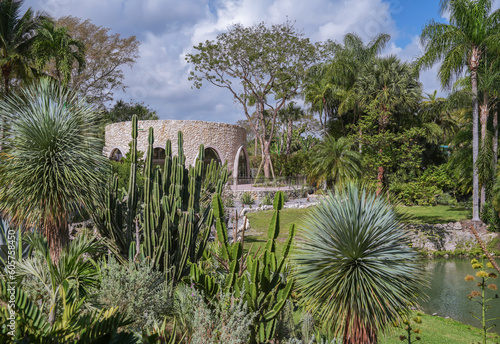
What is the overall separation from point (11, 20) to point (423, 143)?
28.5 meters

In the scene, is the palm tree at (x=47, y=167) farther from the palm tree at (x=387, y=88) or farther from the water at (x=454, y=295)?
the palm tree at (x=387, y=88)

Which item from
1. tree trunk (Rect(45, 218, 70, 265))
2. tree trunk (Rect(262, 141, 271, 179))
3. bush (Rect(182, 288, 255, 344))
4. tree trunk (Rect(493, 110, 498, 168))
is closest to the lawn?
tree trunk (Rect(493, 110, 498, 168))

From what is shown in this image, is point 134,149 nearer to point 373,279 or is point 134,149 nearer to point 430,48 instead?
point 373,279

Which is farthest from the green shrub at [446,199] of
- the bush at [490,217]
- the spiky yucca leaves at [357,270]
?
the spiky yucca leaves at [357,270]

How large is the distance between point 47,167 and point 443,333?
819cm

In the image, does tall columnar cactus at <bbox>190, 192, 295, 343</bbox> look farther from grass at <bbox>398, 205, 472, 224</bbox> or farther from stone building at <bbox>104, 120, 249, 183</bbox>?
stone building at <bbox>104, 120, 249, 183</bbox>

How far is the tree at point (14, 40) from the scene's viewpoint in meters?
15.0

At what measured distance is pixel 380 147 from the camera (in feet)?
70.4

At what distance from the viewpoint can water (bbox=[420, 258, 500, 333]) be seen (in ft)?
33.6

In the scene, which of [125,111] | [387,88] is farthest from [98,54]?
[387,88]

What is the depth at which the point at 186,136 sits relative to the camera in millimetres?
28734

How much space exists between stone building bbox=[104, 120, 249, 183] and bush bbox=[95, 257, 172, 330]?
75.1ft

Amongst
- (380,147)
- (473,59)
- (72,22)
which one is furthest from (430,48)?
(72,22)

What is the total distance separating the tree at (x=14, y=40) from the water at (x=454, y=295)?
1562 centimetres
